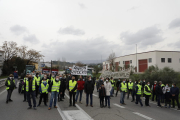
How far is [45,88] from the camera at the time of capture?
33.5 feet

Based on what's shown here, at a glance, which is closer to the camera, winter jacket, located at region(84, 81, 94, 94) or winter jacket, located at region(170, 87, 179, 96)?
winter jacket, located at region(84, 81, 94, 94)

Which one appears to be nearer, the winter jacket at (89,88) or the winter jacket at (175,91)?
the winter jacket at (89,88)

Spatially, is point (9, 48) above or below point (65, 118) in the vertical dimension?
above

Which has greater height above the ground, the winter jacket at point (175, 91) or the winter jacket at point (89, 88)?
the winter jacket at point (89, 88)

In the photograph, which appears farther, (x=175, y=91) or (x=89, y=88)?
(x=175, y=91)

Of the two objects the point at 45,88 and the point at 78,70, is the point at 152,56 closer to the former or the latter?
the point at 78,70

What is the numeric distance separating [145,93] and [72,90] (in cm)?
536

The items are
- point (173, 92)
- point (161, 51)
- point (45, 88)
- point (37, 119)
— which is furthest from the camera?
point (161, 51)

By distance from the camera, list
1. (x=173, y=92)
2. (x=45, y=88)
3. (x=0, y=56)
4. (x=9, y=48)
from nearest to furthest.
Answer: (x=45, y=88) < (x=173, y=92) < (x=9, y=48) < (x=0, y=56)

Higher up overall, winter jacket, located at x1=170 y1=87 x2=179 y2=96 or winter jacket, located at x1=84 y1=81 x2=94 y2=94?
winter jacket, located at x1=84 y1=81 x2=94 y2=94

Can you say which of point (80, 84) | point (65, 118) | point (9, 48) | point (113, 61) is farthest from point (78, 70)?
point (113, 61)

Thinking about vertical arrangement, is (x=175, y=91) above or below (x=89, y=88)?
below

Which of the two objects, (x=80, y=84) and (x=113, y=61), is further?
(x=113, y=61)

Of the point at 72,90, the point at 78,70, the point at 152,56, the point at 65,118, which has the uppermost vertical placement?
the point at 152,56
